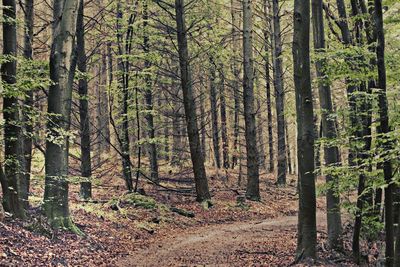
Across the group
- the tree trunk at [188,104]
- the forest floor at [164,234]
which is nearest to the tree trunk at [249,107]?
the forest floor at [164,234]

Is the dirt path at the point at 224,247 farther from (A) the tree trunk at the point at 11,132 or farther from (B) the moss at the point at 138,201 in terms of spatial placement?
(A) the tree trunk at the point at 11,132

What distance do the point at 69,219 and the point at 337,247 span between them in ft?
21.9

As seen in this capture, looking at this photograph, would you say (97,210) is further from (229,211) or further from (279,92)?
(279,92)

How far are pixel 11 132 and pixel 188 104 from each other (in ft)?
25.7

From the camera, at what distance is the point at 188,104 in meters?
16.0

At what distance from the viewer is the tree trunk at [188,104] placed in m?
15.8

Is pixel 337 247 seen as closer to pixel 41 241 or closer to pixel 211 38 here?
pixel 41 241

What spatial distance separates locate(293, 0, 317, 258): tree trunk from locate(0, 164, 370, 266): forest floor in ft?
1.96

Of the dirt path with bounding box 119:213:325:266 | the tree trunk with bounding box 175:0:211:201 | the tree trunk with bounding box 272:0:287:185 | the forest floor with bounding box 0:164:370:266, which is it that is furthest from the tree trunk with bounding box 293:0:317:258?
the tree trunk with bounding box 272:0:287:185

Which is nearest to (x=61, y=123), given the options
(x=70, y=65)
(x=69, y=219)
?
(x=70, y=65)

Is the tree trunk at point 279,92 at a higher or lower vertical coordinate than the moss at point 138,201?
higher

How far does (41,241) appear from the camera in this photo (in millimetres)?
8703

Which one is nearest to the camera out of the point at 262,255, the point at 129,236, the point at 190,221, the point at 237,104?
the point at 262,255

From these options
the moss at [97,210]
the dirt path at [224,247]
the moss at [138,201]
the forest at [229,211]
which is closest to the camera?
the forest at [229,211]
